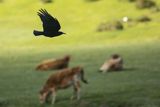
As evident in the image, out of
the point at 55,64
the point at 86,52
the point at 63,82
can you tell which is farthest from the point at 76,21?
the point at 63,82

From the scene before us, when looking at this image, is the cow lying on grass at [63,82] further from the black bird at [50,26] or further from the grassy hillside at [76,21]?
the grassy hillside at [76,21]

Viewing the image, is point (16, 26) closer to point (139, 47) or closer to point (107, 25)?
point (107, 25)

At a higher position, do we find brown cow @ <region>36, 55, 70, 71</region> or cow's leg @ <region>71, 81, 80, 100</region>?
brown cow @ <region>36, 55, 70, 71</region>

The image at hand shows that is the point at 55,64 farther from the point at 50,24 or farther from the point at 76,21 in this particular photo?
the point at 50,24

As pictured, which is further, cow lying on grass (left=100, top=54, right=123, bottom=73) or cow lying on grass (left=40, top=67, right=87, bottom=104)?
cow lying on grass (left=100, top=54, right=123, bottom=73)

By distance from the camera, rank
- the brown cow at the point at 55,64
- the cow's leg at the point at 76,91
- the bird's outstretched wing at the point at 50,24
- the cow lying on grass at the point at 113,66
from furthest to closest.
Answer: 1. the brown cow at the point at 55,64
2. the cow lying on grass at the point at 113,66
3. the cow's leg at the point at 76,91
4. the bird's outstretched wing at the point at 50,24

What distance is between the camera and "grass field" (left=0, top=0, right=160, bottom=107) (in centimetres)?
1639

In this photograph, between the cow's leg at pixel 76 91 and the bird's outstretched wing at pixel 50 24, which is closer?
the bird's outstretched wing at pixel 50 24

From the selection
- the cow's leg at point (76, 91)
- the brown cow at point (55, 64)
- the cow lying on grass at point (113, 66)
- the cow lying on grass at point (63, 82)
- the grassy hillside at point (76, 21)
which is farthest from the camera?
the grassy hillside at point (76, 21)

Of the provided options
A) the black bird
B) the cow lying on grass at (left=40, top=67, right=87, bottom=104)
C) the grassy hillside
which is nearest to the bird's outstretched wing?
the black bird

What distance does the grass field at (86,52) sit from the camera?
16.4 metres

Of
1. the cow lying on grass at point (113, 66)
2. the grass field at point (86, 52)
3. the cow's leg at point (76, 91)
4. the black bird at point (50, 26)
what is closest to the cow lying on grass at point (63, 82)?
the cow's leg at point (76, 91)

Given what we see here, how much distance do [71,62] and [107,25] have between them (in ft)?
39.8

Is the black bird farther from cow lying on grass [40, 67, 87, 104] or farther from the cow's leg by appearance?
cow lying on grass [40, 67, 87, 104]
